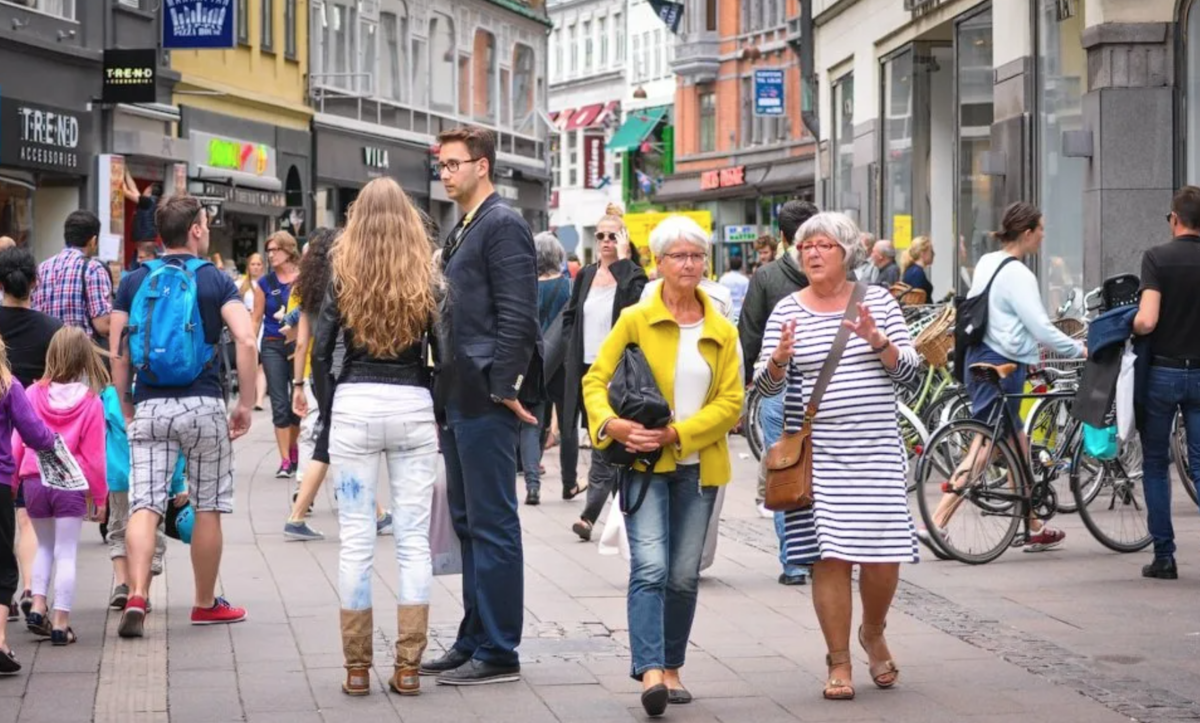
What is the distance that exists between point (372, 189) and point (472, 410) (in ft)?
2.95

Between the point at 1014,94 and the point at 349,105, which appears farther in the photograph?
the point at 349,105

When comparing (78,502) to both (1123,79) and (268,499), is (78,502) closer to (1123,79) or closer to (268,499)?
(268,499)

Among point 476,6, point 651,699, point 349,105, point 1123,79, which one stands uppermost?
point 476,6

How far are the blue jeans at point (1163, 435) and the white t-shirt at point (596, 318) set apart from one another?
12.0 feet

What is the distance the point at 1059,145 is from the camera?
21.4 m

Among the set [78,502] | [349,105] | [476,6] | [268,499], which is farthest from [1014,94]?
[476,6]

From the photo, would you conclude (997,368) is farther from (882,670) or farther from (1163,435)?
(882,670)

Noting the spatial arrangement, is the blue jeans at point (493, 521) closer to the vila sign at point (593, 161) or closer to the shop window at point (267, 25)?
the shop window at point (267, 25)

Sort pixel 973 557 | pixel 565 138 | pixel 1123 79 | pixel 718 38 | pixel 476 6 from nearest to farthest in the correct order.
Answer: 1. pixel 973 557
2. pixel 1123 79
3. pixel 476 6
4. pixel 718 38
5. pixel 565 138

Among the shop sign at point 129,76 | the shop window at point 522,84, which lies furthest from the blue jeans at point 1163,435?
the shop window at point 522,84

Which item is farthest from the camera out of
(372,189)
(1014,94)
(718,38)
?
(718,38)

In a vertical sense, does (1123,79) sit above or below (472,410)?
above

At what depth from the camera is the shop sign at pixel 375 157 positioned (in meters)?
45.7

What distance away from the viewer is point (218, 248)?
37.7 m
